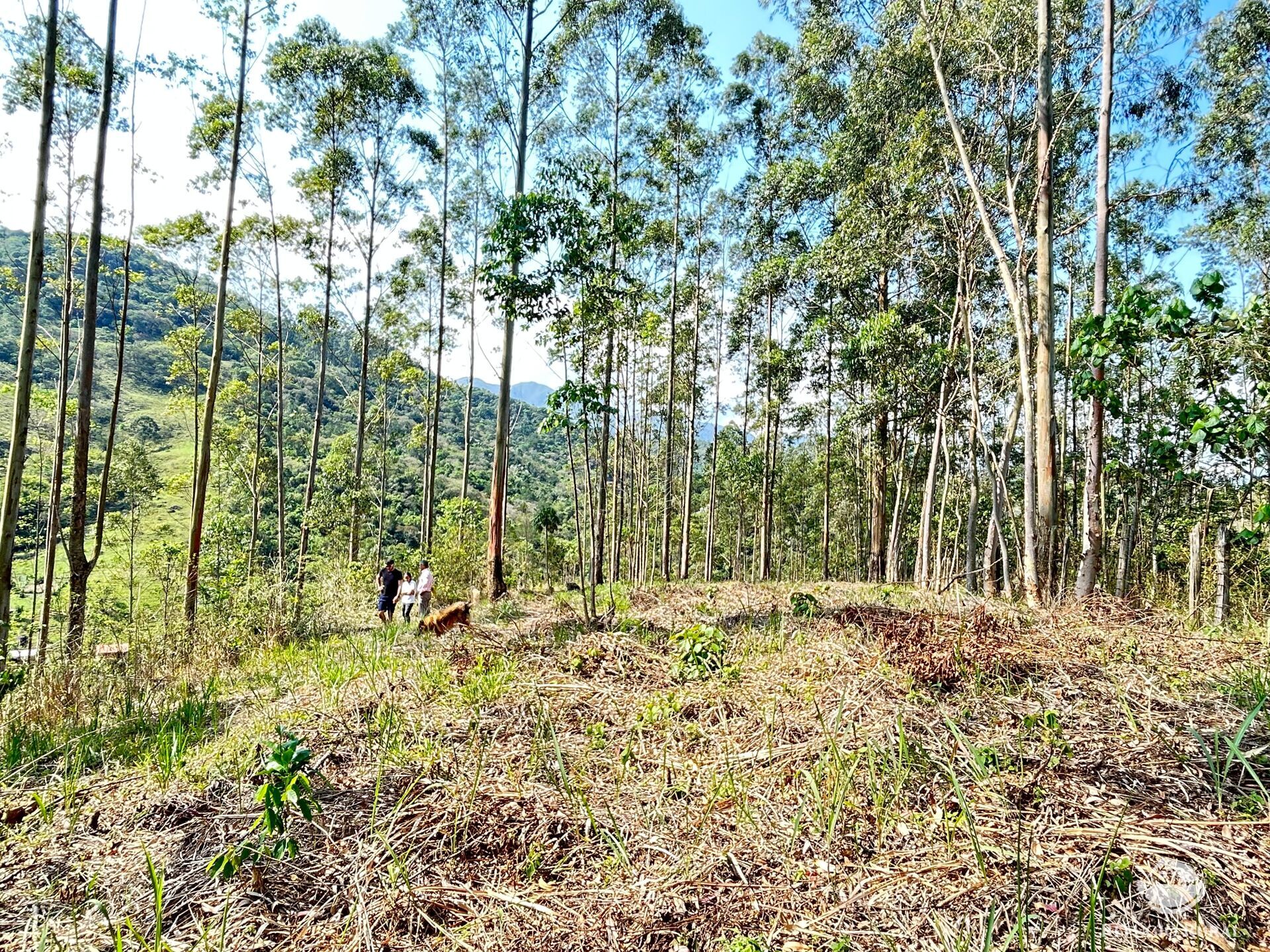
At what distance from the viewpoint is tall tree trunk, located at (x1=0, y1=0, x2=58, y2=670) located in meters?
5.50

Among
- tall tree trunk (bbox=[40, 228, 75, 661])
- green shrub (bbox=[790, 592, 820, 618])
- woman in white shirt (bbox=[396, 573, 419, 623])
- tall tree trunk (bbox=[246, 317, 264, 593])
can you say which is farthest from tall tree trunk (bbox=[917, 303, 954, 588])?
tall tree trunk (bbox=[246, 317, 264, 593])

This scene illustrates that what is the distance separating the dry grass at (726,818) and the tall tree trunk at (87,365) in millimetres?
5019

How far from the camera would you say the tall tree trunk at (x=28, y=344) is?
550 centimetres

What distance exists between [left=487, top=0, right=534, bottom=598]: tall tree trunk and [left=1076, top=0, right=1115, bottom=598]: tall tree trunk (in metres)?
8.25

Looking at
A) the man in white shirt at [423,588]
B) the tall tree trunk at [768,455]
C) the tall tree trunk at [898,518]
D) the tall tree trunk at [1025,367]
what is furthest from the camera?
the tall tree trunk at [768,455]

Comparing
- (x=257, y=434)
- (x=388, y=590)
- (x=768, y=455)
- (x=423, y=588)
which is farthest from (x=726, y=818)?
(x=257, y=434)

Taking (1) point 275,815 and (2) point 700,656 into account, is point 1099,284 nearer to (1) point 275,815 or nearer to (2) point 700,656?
(2) point 700,656

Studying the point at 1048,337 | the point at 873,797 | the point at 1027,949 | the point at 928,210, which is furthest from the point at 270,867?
the point at 928,210

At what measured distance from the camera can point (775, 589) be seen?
372 inches

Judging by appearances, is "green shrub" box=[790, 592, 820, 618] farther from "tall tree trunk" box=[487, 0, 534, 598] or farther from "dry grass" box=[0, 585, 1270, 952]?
"tall tree trunk" box=[487, 0, 534, 598]

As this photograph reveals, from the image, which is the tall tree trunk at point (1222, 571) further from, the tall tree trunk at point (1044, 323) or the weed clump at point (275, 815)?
the weed clump at point (275, 815)

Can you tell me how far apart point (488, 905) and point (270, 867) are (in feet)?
2.96

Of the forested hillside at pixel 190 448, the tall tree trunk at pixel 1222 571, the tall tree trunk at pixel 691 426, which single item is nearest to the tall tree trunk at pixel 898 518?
the tall tree trunk at pixel 691 426

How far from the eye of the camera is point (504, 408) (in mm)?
10133
